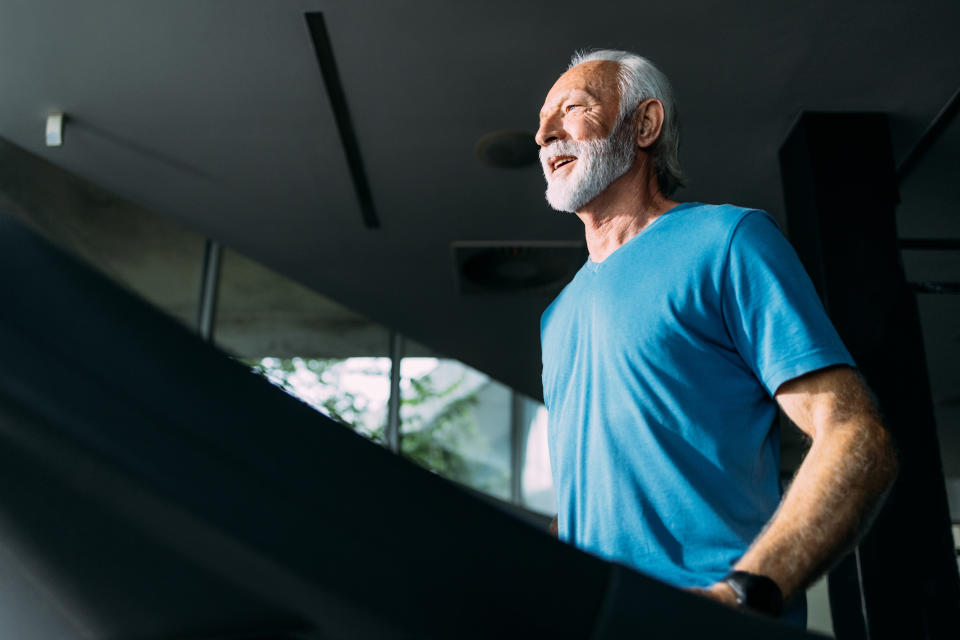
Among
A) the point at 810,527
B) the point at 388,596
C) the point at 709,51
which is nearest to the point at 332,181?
the point at 709,51

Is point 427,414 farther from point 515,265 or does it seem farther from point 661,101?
point 661,101

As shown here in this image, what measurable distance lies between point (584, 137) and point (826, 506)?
0.67 m

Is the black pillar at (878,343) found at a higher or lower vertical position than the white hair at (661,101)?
lower

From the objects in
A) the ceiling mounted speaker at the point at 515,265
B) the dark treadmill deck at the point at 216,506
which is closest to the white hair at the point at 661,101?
the dark treadmill deck at the point at 216,506

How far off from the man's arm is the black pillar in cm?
185

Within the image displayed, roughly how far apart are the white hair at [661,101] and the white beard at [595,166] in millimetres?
34

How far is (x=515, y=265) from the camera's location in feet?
12.9

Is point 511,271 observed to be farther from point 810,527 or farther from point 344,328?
point 810,527

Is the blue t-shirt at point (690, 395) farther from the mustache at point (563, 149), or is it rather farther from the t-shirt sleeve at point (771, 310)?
the mustache at point (563, 149)

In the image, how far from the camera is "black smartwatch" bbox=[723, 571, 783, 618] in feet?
1.68

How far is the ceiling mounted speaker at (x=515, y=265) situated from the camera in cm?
377

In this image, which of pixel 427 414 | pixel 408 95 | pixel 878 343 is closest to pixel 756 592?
pixel 878 343

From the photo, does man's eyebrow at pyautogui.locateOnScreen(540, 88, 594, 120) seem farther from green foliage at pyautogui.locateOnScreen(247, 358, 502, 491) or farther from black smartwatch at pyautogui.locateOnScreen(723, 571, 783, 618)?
green foliage at pyautogui.locateOnScreen(247, 358, 502, 491)

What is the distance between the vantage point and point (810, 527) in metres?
0.60
